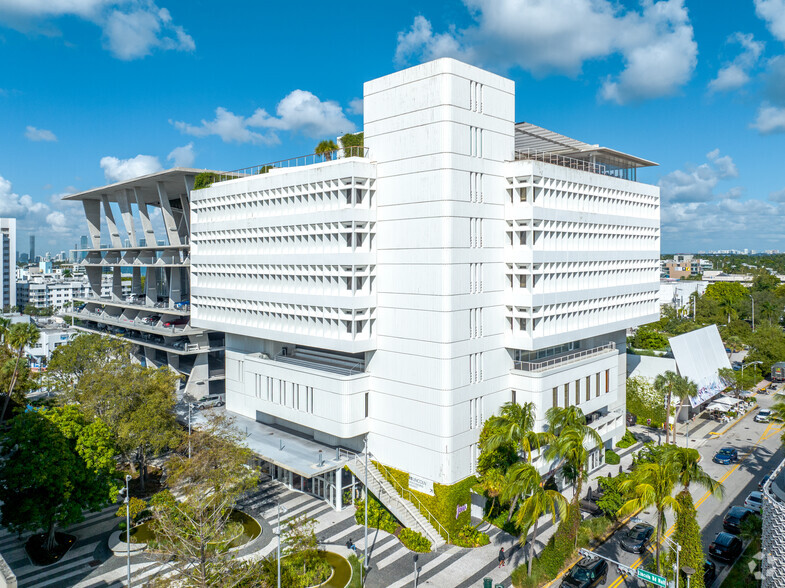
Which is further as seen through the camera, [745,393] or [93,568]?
[745,393]

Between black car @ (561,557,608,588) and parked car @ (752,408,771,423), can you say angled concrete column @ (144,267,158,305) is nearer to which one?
black car @ (561,557,608,588)

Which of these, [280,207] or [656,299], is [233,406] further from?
[656,299]

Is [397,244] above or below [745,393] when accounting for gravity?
above

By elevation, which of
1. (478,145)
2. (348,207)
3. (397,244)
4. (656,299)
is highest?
(478,145)

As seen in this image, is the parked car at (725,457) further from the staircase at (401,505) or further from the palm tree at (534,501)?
the staircase at (401,505)

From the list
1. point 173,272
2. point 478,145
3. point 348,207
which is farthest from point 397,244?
point 173,272

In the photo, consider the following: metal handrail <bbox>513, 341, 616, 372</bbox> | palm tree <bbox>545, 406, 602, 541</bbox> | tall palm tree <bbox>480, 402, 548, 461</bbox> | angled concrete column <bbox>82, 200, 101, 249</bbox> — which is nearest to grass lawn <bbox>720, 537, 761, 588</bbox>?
palm tree <bbox>545, 406, 602, 541</bbox>

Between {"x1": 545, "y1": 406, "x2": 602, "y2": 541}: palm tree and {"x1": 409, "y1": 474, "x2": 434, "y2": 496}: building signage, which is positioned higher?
{"x1": 545, "y1": 406, "x2": 602, "y2": 541}: palm tree

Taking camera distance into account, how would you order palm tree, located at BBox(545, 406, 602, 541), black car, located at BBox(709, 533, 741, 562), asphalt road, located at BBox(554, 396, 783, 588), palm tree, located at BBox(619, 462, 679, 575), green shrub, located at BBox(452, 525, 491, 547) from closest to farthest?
palm tree, located at BBox(619, 462, 679, 575)
palm tree, located at BBox(545, 406, 602, 541)
black car, located at BBox(709, 533, 741, 562)
asphalt road, located at BBox(554, 396, 783, 588)
green shrub, located at BBox(452, 525, 491, 547)
